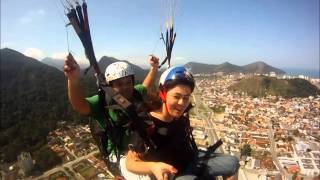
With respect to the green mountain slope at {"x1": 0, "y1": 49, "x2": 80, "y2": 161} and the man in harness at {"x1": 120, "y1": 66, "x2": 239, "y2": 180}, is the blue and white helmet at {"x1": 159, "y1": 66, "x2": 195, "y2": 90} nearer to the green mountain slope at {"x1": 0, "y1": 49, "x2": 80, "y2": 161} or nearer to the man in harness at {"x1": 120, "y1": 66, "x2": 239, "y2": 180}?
the man in harness at {"x1": 120, "y1": 66, "x2": 239, "y2": 180}

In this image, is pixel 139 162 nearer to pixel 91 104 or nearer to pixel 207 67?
pixel 91 104

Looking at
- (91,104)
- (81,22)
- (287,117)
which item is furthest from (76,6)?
(287,117)

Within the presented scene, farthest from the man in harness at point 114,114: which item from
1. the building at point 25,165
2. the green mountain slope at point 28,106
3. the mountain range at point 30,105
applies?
the green mountain slope at point 28,106

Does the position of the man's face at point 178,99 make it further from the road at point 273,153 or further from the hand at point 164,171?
the road at point 273,153

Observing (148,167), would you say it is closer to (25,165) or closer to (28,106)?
(25,165)

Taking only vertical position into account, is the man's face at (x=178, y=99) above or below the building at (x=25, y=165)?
above

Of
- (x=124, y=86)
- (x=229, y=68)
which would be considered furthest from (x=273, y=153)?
(x=229, y=68)
